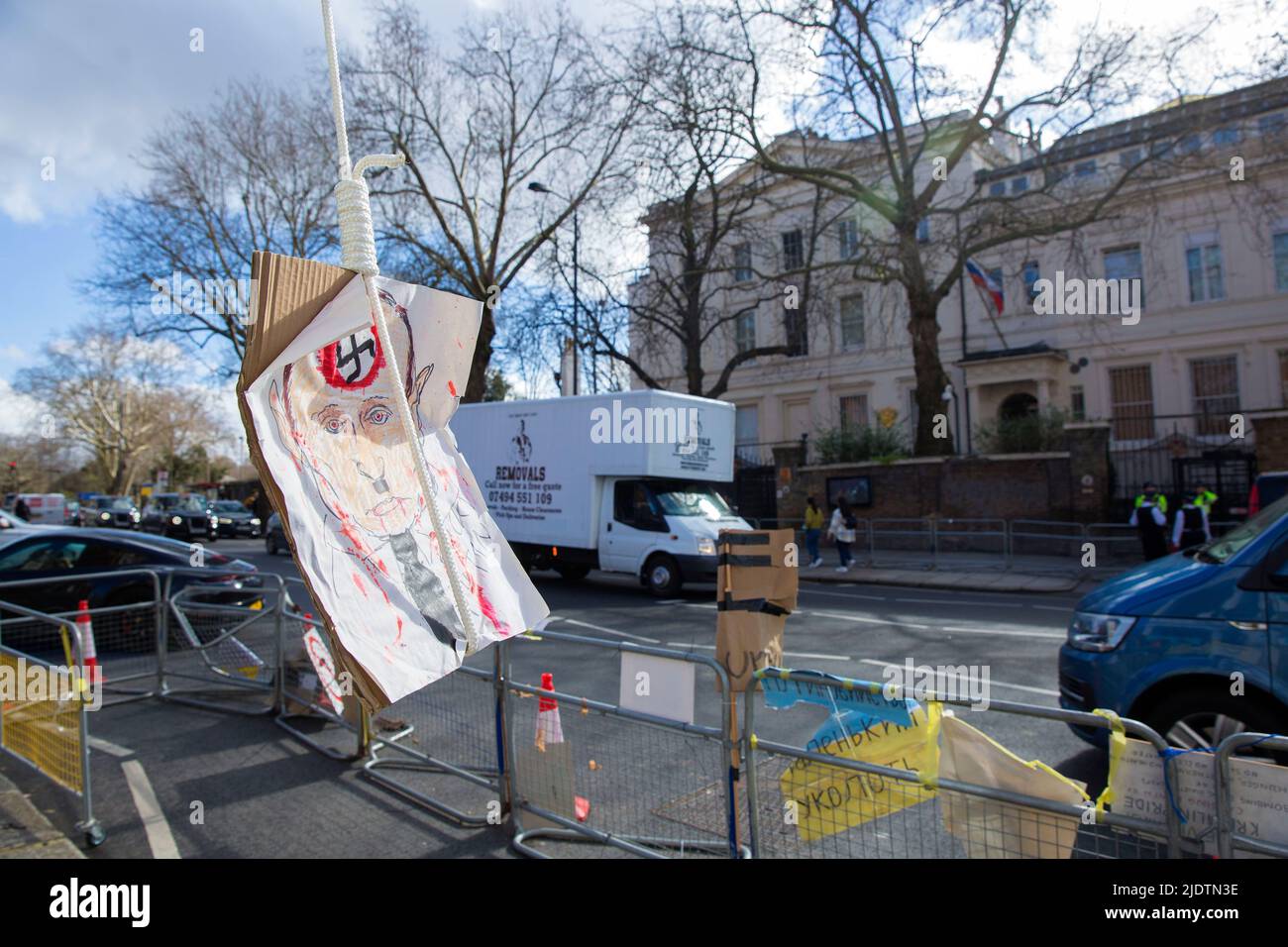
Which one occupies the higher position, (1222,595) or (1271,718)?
(1222,595)

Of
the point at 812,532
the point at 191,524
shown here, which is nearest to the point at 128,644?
the point at 812,532

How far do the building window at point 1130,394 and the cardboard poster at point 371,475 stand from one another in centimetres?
3239

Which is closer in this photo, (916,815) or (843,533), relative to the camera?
(916,815)

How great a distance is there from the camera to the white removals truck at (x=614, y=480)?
14.4 m

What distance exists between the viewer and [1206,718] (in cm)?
423

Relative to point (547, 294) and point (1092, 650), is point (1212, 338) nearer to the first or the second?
point (547, 294)

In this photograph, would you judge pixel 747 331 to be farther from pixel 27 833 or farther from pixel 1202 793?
pixel 1202 793

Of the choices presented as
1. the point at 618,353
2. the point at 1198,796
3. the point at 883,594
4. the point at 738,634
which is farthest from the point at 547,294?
the point at 1198,796

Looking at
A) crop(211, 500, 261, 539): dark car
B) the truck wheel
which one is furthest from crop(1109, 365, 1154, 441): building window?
crop(211, 500, 261, 539): dark car

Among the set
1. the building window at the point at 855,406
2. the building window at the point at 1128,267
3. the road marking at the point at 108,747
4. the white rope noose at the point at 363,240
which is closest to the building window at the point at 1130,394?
the building window at the point at 1128,267

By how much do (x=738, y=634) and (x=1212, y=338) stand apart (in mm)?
29890

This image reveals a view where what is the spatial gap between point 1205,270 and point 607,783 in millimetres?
33583
